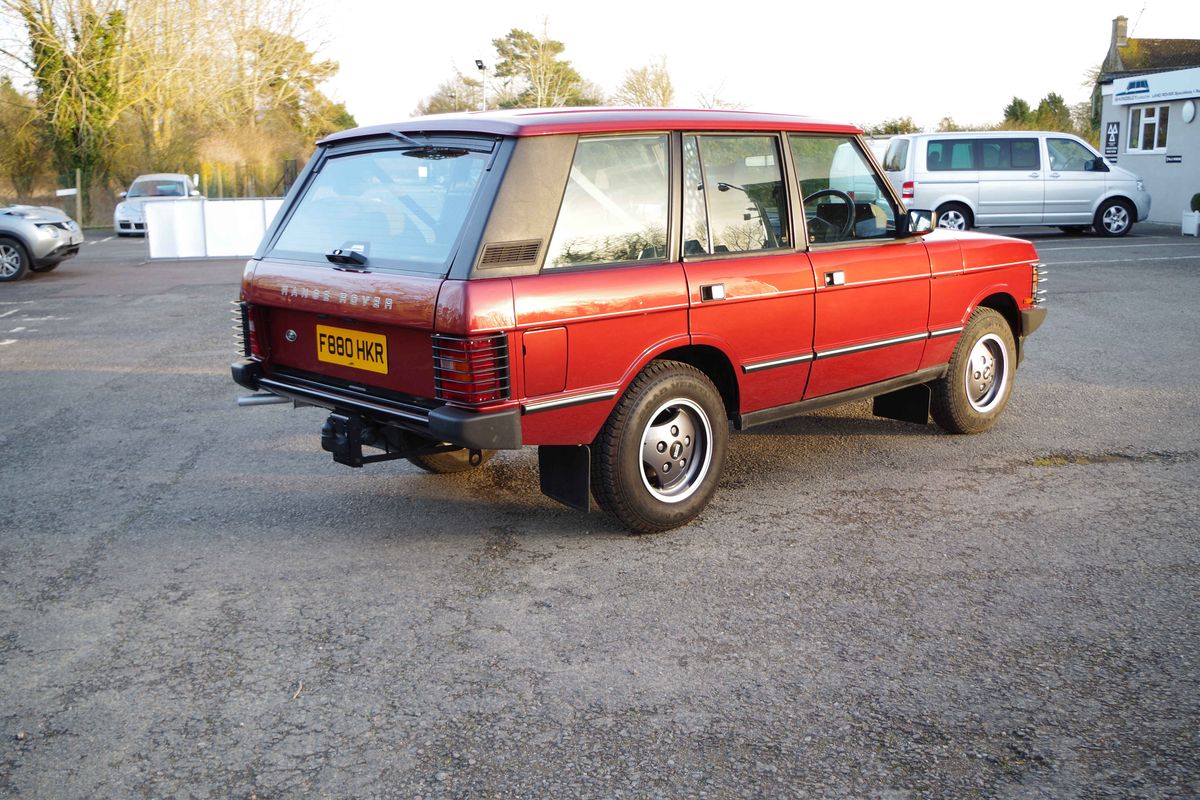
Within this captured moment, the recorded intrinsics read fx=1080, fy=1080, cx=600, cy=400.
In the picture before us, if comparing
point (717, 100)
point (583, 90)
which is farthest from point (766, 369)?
point (583, 90)

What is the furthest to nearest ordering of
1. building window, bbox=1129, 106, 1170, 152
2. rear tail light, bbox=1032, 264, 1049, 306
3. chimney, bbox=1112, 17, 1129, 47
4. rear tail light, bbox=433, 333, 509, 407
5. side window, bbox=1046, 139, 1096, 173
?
1. chimney, bbox=1112, 17, 1129, 47
2. building window, bbox=1129, 106, 1170, 152
3. side window, bbox=1046, 139, 1096, 173
4. rear tail light, bbox=1032, 264, 1049, 306
5. rear tail light, bbox=433, 333, 509, 407

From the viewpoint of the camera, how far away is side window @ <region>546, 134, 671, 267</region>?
4.59 m

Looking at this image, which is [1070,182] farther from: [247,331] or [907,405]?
[247,331]

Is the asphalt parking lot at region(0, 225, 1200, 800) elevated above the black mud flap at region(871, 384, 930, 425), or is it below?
below

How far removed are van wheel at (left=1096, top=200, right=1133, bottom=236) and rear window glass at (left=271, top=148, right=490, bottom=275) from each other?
19.1 meters

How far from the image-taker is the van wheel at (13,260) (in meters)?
16.8

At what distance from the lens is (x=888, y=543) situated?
A: 4.84 m

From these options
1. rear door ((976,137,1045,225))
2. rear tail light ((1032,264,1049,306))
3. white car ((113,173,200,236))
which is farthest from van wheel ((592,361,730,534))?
white car ((113,173,200,236))

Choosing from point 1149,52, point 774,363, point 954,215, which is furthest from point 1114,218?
point 1149,52

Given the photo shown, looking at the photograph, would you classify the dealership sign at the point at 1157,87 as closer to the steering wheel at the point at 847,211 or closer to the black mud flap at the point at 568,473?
the steering wheel at the point at 847,211

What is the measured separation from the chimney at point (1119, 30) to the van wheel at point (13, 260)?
149ft

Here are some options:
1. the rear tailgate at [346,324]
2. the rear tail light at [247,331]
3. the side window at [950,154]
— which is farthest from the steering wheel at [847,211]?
the side window at [950,154]

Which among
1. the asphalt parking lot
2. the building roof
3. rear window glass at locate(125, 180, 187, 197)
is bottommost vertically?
the asphalt parking lot

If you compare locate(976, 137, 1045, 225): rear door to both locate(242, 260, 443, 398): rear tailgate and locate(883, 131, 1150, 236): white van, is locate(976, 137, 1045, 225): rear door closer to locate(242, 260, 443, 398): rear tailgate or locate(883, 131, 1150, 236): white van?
locate(883, 131, 1150, 236): white van
